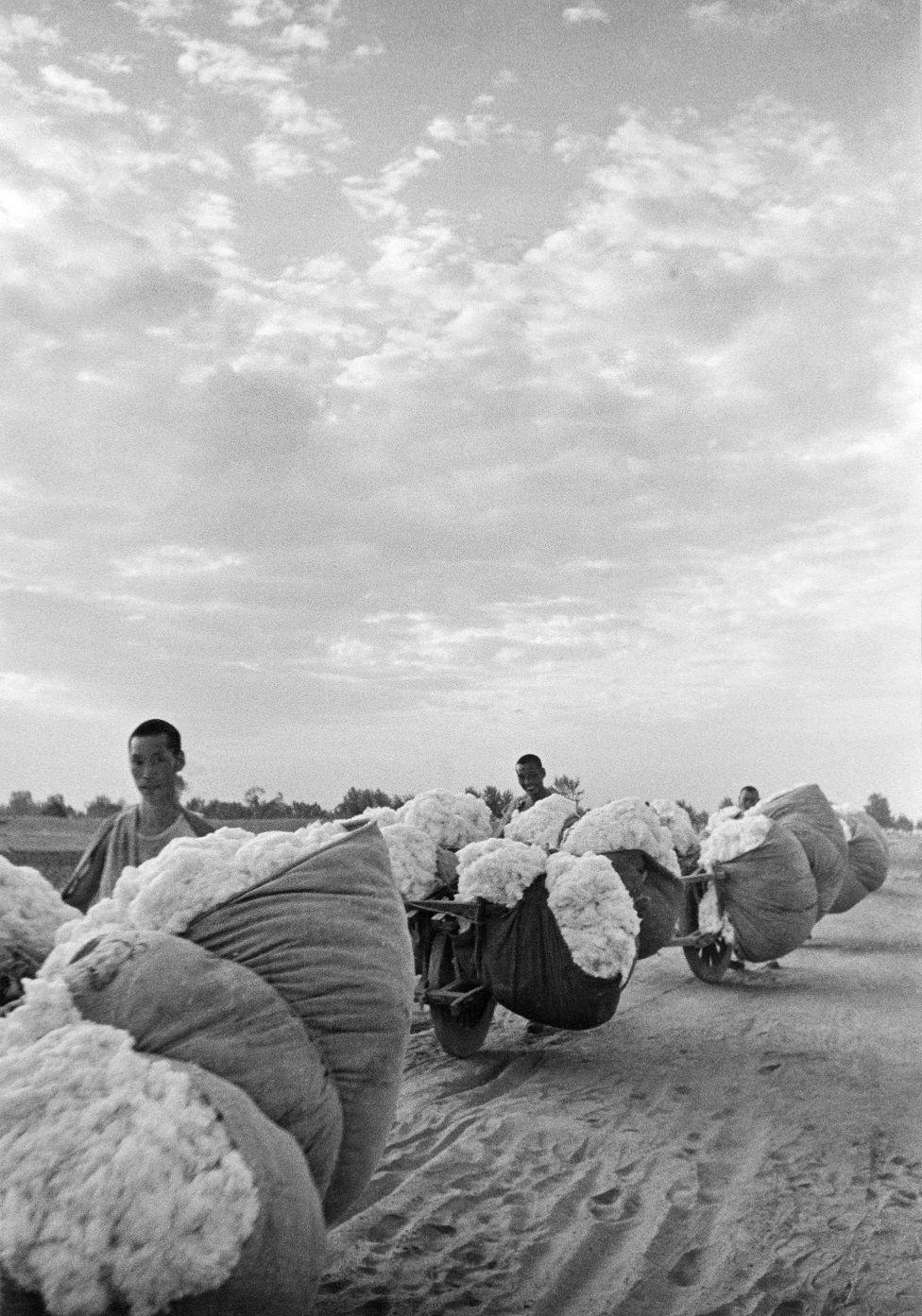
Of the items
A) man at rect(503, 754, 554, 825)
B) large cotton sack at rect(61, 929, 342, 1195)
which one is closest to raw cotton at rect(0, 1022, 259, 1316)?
large cotton sack at rect(61, 929, 342, 1195)

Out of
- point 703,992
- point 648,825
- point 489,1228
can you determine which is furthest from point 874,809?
point 489,1228

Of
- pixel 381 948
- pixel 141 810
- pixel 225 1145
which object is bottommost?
pixel 225 1145

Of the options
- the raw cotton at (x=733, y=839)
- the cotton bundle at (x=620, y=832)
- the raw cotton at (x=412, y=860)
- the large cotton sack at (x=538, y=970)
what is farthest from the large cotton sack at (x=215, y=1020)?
the raw cotton at (x=733, y=839)

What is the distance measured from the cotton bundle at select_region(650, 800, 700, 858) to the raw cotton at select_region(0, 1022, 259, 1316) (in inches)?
331

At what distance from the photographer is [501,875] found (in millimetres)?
6766

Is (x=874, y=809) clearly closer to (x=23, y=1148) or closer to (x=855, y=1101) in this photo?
(x=855, y=1101)

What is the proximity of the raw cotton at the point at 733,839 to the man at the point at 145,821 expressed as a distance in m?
6.62

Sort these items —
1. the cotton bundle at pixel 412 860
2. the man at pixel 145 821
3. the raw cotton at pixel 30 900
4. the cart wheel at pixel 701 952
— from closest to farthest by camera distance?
the raw cotton at pixel 30 900
the man at pixel 145 821
the cotton bundle at pixel 412 860
the cart wheel at pixel 701 952

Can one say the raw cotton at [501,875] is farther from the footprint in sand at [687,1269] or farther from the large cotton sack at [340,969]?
the large cotton sack at [340,969]

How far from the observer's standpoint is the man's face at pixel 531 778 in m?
10.2

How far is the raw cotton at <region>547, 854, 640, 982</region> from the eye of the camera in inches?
254

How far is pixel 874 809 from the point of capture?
158 ft

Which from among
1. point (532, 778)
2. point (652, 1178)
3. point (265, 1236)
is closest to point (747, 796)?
point (532, 778)

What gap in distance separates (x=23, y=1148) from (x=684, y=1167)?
3.76m
